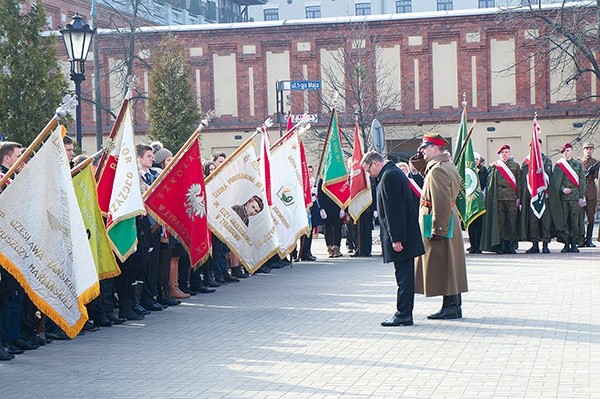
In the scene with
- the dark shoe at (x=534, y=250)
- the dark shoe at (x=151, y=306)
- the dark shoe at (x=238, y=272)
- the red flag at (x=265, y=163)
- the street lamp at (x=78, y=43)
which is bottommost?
the dark shoe at (x=534, y=250)

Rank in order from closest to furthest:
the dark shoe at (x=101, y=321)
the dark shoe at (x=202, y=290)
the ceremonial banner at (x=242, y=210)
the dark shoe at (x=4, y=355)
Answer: the dark shoe at (x=4, y=355), the dark shoe at (x=101, y=321), the dark shoe at (x=202, y=290), the ceremonial banner at (x=242, y=210)

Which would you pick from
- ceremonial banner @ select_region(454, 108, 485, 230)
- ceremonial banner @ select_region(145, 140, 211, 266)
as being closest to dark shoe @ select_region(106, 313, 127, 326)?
ceremonial banner @ select_region(145, 140, 211, 266)

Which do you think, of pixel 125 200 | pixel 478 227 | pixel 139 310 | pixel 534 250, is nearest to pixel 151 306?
pixel 139 310

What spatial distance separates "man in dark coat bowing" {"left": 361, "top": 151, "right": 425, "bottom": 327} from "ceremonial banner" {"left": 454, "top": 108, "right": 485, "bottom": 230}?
33.6 ft

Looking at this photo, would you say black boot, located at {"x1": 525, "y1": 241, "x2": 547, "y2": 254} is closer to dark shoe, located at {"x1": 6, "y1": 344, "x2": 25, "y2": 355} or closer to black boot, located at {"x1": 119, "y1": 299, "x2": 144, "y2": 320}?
black boot, located at {"x1": 119, "y1": 299, "x2": 144, "y2": 320}

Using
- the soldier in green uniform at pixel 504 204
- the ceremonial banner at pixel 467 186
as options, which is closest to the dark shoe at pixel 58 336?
the ceremonial banner at pixel 467 186

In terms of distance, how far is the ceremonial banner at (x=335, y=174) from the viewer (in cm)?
2273

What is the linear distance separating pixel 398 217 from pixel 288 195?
8040mm

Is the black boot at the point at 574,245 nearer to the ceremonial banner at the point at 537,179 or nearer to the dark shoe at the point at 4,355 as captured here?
the ceremonial banner at the point at 537,179

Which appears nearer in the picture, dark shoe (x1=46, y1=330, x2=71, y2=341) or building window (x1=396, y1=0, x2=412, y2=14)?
dark shoe (x1=46, y1=330, x2=71, y2=341)

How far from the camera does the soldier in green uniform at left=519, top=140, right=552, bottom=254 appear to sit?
22547 mm

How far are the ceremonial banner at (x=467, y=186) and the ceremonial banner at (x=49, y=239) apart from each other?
1227 centimetres

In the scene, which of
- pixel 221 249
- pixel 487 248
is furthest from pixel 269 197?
pixel 487 248

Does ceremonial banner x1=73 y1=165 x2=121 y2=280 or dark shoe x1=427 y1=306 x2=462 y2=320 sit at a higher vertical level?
ceremonial banner x1=73 y1=165 x2=121 y2=280
